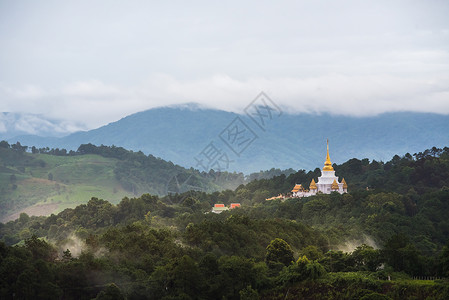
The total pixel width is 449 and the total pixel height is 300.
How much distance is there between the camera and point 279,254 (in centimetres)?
4222

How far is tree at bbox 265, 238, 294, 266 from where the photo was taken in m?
42.0

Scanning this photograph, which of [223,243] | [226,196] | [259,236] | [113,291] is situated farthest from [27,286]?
[226,196]

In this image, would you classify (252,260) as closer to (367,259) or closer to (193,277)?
(193,277)

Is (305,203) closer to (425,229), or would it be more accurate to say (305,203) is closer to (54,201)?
(425,229)

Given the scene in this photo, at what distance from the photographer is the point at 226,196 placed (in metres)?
94.1

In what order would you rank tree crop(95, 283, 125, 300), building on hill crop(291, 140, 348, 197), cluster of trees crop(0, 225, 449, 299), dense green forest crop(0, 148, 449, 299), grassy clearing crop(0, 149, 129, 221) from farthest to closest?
grassy clearing crop(0, 149, 129, 221) < building on hill crop(291, 140, 348, 197) < dense green forest crop(0, 148, 449, 299) < cluster of trees crop(0, 225, 449, 299) < tree crop(95, 283, 125, 300)

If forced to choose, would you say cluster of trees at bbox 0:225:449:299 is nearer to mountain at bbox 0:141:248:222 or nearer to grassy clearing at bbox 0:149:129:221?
grassy clearing at bbox 0:149:129:221

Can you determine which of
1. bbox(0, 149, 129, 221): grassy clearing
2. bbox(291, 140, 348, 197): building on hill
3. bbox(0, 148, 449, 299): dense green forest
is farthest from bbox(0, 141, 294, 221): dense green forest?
bbox(0, 148, 449, 299): dense green forest

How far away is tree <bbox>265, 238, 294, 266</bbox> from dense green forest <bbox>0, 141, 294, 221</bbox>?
2959 inches

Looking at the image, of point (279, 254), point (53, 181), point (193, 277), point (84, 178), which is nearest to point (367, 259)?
point (279, 254)

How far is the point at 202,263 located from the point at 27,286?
847cm

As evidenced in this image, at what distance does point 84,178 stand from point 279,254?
90626 mm

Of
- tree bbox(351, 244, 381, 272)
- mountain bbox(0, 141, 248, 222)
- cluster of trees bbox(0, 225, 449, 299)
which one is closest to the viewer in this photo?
cluster of trees bbox(0, 225, 449, 299)

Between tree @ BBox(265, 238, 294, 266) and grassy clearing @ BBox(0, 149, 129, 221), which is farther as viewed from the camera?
grassy clearing @ BBox(0, 149, 129, 221)
